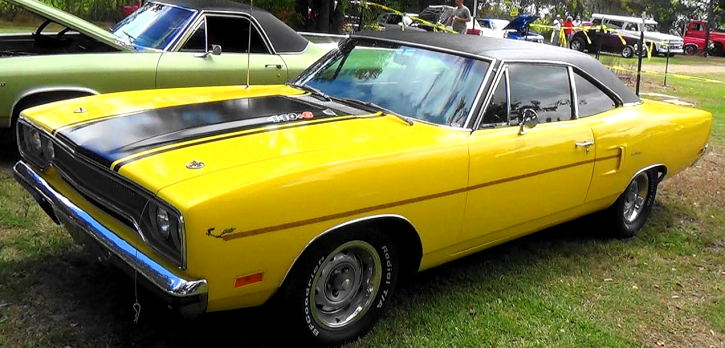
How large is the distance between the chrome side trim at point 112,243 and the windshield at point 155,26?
2847 mm

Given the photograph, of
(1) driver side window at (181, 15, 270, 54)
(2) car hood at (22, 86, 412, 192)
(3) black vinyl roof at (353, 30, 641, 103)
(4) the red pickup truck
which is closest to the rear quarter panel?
(3) black vinyl roof at (353, 30, 641, 103)

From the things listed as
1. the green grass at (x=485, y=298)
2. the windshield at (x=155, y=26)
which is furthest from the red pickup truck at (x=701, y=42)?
the windshield at (x=155, y=26)

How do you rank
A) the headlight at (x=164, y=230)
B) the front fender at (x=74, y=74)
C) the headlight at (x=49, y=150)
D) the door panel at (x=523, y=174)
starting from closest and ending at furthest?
the headlight at (x=164, y=230) < the headlight at (x=49, y=150) < the door panel at (x=523, y=174) < the front fender at (x=74, y=74)

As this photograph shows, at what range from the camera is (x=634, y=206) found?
5133 millimetres

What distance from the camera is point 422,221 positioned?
3293 millimetres

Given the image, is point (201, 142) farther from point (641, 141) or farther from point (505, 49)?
point (641, 141)

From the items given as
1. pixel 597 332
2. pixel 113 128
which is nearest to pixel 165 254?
pixel 113 128

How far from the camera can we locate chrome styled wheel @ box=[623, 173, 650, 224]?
499 cm

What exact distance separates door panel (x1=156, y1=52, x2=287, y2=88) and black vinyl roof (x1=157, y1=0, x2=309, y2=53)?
0.20 m

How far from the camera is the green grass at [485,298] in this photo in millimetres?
3277

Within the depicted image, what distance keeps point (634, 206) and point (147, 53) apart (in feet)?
14.0

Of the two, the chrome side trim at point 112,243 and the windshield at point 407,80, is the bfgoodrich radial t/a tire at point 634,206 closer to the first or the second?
the windshield at point 407,80

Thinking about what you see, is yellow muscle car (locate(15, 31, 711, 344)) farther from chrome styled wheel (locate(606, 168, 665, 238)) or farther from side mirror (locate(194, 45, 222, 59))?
side mirror (locate(194, 45, 222, 59))

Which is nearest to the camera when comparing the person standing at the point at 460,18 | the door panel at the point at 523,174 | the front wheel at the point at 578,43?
the door panel at the point at 523,174
